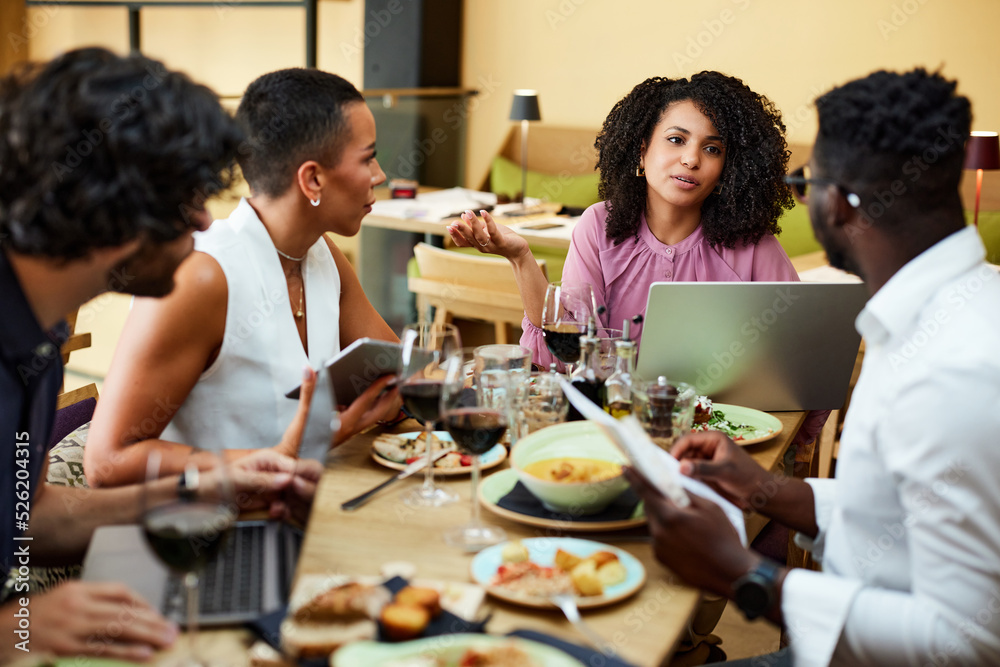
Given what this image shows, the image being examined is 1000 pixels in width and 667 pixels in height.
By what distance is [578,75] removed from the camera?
555cm

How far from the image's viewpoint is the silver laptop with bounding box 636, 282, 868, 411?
5.29 feet

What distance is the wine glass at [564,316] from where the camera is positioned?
166cm

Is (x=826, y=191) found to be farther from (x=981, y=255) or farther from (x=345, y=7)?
(x=345, y=7)

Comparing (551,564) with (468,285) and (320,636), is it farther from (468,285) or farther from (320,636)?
(468,285)

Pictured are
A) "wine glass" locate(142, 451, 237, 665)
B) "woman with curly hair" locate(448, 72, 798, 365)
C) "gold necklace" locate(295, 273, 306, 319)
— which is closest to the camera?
"wine glass" locate(142, 451, 237, 665)

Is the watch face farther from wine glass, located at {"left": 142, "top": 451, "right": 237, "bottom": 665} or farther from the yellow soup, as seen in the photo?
wine glass, located at {"left": 142, "top": 451, "right": 237, "bottom": 665}

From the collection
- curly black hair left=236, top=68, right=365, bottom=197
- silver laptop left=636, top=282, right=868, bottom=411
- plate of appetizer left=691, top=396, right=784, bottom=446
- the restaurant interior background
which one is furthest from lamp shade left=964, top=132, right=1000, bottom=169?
curly black hair left=236, top=68, right=365, bottom=197

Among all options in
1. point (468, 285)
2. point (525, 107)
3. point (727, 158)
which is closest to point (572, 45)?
point (525, 107)

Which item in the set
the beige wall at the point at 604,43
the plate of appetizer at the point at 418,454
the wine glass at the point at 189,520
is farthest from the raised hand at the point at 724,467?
the beige wall at the point at 604,43

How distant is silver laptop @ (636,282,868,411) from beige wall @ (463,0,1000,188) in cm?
337

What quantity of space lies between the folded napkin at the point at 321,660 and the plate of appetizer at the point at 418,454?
405 millimetres

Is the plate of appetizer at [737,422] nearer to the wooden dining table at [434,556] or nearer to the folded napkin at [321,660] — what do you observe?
the wooden dining table at [434,556]

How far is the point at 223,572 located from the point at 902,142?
3.09 ft

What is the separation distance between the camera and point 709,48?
16.8 ft
